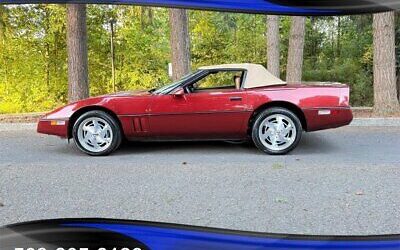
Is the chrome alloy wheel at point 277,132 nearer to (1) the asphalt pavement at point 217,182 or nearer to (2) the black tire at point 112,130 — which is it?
(1) the asphalt pavement at point 217,182

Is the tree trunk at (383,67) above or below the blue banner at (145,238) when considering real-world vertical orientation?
above

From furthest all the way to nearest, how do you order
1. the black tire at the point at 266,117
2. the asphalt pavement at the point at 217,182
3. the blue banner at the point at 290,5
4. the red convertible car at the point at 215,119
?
the black tire at the point at 266,117 → the red convertible car at the point at 215,119 → the asphalt pavement at the point at 217,182 → the blue banner at the point at 290,5

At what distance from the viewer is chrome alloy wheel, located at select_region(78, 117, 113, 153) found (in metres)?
2.73

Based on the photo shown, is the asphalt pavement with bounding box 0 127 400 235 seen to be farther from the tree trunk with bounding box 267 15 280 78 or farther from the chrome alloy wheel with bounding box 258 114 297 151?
the tree trunk with bounding box 267 15 280 78

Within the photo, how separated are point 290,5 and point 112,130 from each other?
2.28 meters

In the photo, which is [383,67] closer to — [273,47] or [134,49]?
[273,47]

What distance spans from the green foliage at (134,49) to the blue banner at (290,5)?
16 centimetres

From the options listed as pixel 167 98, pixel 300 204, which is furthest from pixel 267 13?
pixel 167 98

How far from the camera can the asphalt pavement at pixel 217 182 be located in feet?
4.51

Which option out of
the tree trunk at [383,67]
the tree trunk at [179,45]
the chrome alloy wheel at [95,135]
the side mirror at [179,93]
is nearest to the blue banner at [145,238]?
the tree trunk at [179,45]

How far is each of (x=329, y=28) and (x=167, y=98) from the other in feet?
5.99

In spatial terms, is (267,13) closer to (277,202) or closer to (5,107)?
(5,107)

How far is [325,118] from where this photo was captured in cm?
275

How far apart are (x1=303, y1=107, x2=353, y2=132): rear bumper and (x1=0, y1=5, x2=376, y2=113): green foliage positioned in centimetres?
144
